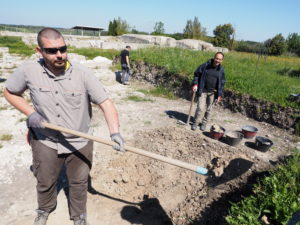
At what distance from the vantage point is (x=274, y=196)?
2801mm

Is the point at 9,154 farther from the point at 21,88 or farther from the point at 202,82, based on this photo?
the point at 202,82

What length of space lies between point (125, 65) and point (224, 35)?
129ft

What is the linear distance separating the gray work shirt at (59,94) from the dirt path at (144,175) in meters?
1.37

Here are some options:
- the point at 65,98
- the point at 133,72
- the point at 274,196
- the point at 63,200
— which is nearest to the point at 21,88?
the point at 65,98

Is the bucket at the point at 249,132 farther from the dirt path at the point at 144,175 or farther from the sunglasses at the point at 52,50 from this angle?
the sunglasses at the point at 52,50

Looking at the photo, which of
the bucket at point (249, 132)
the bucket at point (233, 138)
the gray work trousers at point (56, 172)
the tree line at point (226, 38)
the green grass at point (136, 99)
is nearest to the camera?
the gray work trousers at point (56, 172)

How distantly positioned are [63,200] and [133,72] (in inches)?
363

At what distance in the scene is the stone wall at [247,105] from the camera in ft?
21.1

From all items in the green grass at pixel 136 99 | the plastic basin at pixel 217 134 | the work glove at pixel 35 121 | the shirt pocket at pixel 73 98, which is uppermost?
the shirt pocket at pixel 73 98

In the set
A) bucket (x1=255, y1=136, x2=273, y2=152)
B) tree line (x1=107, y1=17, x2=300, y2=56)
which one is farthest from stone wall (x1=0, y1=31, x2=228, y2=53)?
bucket (x1=255, y1=136, x2=273, y2=152)

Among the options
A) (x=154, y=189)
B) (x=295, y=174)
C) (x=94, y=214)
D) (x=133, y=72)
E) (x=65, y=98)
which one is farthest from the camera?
(x=133, y=72)

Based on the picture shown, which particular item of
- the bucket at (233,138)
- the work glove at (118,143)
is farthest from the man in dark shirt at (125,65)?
the work glove at (118,143)

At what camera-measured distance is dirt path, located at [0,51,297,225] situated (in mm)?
3215

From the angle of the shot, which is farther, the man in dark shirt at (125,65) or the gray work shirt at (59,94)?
the man in dark shirt at (125,65)
